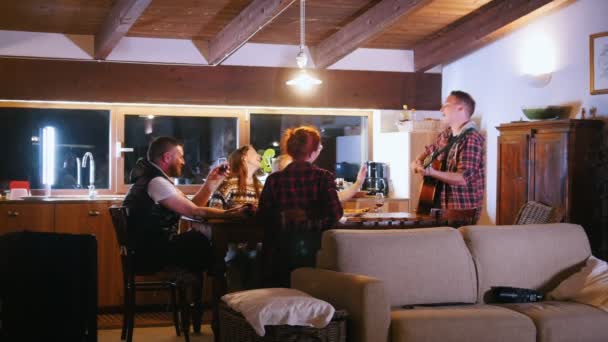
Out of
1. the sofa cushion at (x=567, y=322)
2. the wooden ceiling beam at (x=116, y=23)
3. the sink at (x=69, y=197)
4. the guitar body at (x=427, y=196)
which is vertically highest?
the wooden ceiling beam at (x=116, y=23)

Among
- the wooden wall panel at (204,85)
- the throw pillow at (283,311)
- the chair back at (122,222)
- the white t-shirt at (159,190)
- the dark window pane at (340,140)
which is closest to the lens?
the throw pillow at (283,311)

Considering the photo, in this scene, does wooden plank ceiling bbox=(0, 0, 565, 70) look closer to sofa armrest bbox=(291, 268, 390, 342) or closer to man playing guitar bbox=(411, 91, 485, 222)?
man playing guitar bbox=(411, 91, 485, 222)

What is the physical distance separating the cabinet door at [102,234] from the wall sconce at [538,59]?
3.96m

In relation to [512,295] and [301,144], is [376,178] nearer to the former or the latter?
[301,144]

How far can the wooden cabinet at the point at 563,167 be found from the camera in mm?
6688

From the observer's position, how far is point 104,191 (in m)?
7.98

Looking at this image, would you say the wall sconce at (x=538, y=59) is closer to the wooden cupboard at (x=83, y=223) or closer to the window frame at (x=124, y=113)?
the window frame at (x=124, y=113)

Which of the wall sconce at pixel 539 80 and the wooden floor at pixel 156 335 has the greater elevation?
the wall sconce at pixel 539 80

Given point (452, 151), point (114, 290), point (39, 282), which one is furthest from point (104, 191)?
point (39, 282)

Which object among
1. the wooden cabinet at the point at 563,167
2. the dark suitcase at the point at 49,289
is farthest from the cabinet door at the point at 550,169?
the dark suitcase at the point at 49,289

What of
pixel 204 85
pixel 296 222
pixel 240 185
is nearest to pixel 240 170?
pixel 240 185

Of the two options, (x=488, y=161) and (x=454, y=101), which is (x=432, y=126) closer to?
(x=488, y=161)

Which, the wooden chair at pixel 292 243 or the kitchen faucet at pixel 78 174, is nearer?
the wooden chair at pixel 292 243

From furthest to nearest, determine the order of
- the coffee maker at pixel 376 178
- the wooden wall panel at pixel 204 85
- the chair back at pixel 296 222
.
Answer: the coffee maker at pixel 376 178 < the wooden wall panel at pixel 204 85 < the chair back at pixel 296 222
